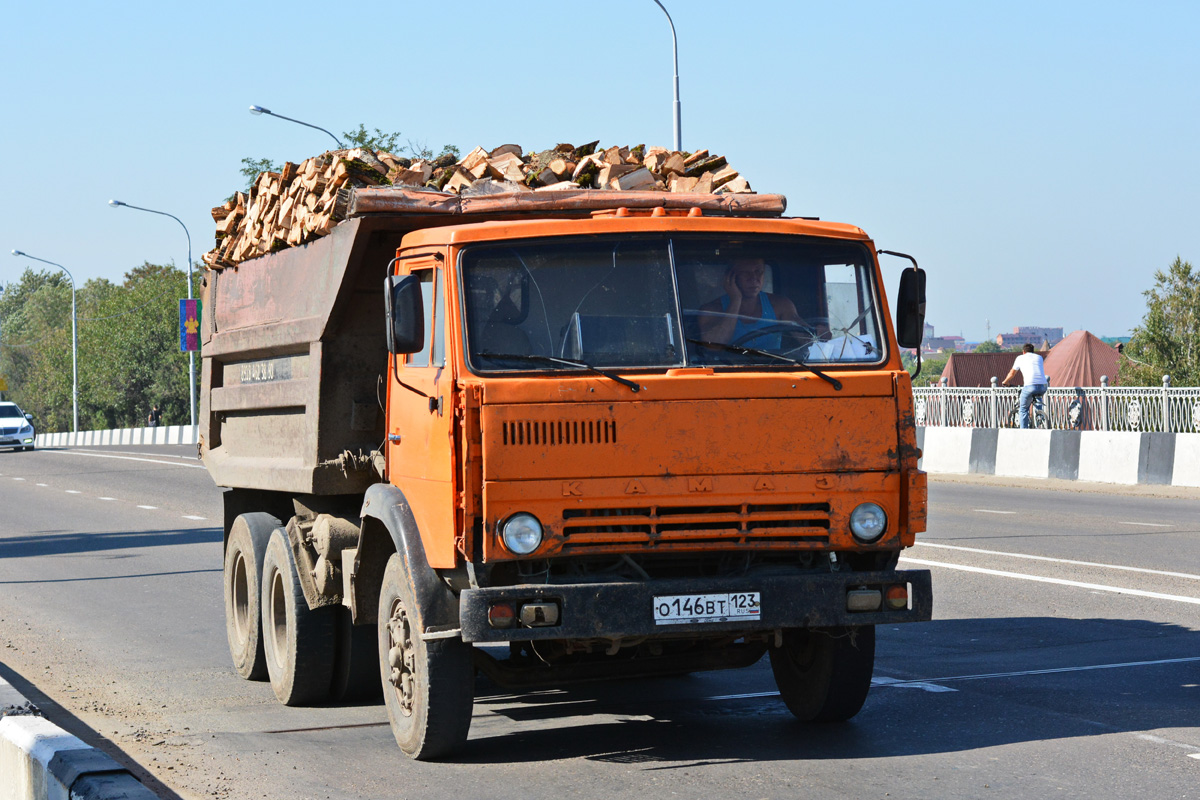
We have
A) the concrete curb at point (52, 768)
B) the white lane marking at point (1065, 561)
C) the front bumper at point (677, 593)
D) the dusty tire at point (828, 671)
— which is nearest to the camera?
the concrete curb at point (52, 768)

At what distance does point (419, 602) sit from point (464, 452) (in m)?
0.66

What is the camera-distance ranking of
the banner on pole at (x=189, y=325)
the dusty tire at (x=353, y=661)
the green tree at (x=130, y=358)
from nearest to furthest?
the dusty tire at (x=353, y=661), the banner on pole at (x=189, y=325), the green tree at (x=130, y=358)

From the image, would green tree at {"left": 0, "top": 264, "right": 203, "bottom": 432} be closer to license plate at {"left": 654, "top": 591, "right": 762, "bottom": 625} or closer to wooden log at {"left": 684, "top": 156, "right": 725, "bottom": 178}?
wooden log at {"left": 684, "top": 156, "right": 725, "bottom": 178}

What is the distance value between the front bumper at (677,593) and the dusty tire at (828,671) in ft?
1.34

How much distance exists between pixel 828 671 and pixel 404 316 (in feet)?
7.72

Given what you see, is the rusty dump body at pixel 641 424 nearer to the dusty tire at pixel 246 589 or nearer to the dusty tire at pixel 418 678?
the dusty tire at pixel 418 678

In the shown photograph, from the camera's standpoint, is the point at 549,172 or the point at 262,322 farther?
the point at 262,322

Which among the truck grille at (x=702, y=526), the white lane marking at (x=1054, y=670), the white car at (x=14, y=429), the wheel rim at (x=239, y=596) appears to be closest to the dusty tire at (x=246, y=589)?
the wheel rim at (x=239, y=596)

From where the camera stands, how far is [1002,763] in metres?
5.81

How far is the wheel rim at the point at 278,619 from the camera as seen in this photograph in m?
7.72

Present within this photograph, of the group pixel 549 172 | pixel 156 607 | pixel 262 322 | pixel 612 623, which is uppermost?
pixel 549 172

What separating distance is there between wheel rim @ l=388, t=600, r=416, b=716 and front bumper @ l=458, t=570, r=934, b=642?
57 centimetres

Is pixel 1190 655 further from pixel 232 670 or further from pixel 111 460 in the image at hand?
pixel 111 460

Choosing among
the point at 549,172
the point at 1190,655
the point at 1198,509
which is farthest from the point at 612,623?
the point at 1198,509
